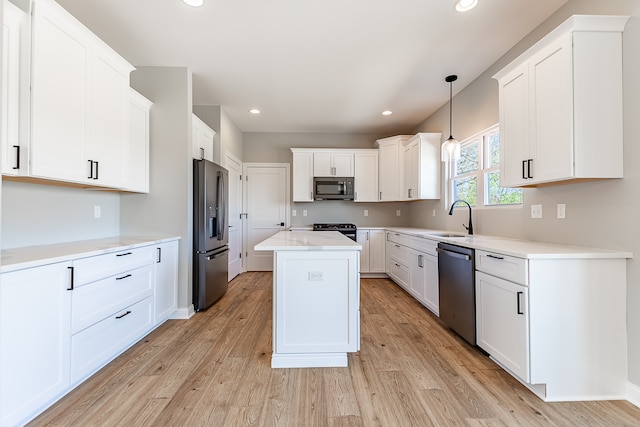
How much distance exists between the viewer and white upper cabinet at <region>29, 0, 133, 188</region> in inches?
69.4

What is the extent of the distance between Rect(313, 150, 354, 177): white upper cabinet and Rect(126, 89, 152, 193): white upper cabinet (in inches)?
105

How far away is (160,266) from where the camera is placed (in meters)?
2.70

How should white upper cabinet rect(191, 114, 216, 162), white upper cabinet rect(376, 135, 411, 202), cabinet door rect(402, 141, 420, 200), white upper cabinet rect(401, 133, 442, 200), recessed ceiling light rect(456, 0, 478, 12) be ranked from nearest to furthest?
recessed ceiling light rect(456, 0, 478, 12) → white upper cabinet rect(191, 114, 216, 162) → white upper cabinet rect(401, 133, 442, 200) → cabinet door rect(402, 141, 420, 200) → white upper cabinet rect(376, 135, 411, 202)

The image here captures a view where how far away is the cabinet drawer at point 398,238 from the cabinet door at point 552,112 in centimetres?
198

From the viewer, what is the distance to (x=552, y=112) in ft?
6.10

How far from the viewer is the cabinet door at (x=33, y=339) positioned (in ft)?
4.58

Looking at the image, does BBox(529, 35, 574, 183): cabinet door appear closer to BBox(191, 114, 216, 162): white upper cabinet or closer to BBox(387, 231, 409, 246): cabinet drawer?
BBox(387, 231, 409, 246): cabinet drawer

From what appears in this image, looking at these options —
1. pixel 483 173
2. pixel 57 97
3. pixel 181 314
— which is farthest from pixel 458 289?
pixel 57 97

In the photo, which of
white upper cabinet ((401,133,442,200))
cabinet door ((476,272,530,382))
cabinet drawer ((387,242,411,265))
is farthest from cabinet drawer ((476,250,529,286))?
white upper cabinet ((401,133,442,200))

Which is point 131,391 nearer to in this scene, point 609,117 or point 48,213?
point 48,213

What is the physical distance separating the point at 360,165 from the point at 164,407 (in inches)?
167

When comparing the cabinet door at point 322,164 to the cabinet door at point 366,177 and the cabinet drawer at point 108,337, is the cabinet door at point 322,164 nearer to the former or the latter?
the cabinet door at point 366,177

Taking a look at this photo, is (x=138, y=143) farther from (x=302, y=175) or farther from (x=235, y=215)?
(x=302, y=175)

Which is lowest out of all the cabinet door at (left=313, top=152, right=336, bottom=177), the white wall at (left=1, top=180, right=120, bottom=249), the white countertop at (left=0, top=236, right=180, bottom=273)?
the white countertop at (left=0, top=236, right=180, bottom=273)
